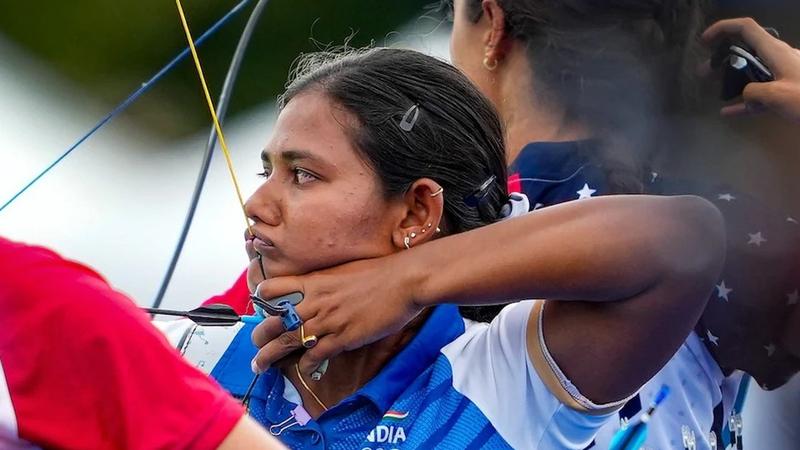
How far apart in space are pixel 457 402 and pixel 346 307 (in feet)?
0.60

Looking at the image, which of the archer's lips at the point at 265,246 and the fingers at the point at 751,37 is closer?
the archer's lips at the point at 265,246

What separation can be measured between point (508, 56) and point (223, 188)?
1.84 feet

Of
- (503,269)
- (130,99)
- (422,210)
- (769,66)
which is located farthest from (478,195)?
(130,99)

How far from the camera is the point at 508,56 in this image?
1.95 meters

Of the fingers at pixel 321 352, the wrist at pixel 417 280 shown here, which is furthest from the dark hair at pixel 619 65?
the fingers at pixel 321 352

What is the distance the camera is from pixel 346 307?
139 centimetres

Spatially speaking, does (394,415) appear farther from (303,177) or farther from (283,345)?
(303,177)

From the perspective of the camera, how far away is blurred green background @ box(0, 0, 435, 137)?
5.95 ft

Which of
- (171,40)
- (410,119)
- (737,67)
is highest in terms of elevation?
(171,40)

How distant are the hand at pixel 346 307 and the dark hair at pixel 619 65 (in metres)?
0.54

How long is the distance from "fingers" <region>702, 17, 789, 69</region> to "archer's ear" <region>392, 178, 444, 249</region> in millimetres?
586

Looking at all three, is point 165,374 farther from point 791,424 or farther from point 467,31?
point 791,424

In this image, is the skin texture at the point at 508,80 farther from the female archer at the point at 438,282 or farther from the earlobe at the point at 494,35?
the female archer at the point at 438,282

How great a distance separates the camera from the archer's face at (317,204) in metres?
1.43
